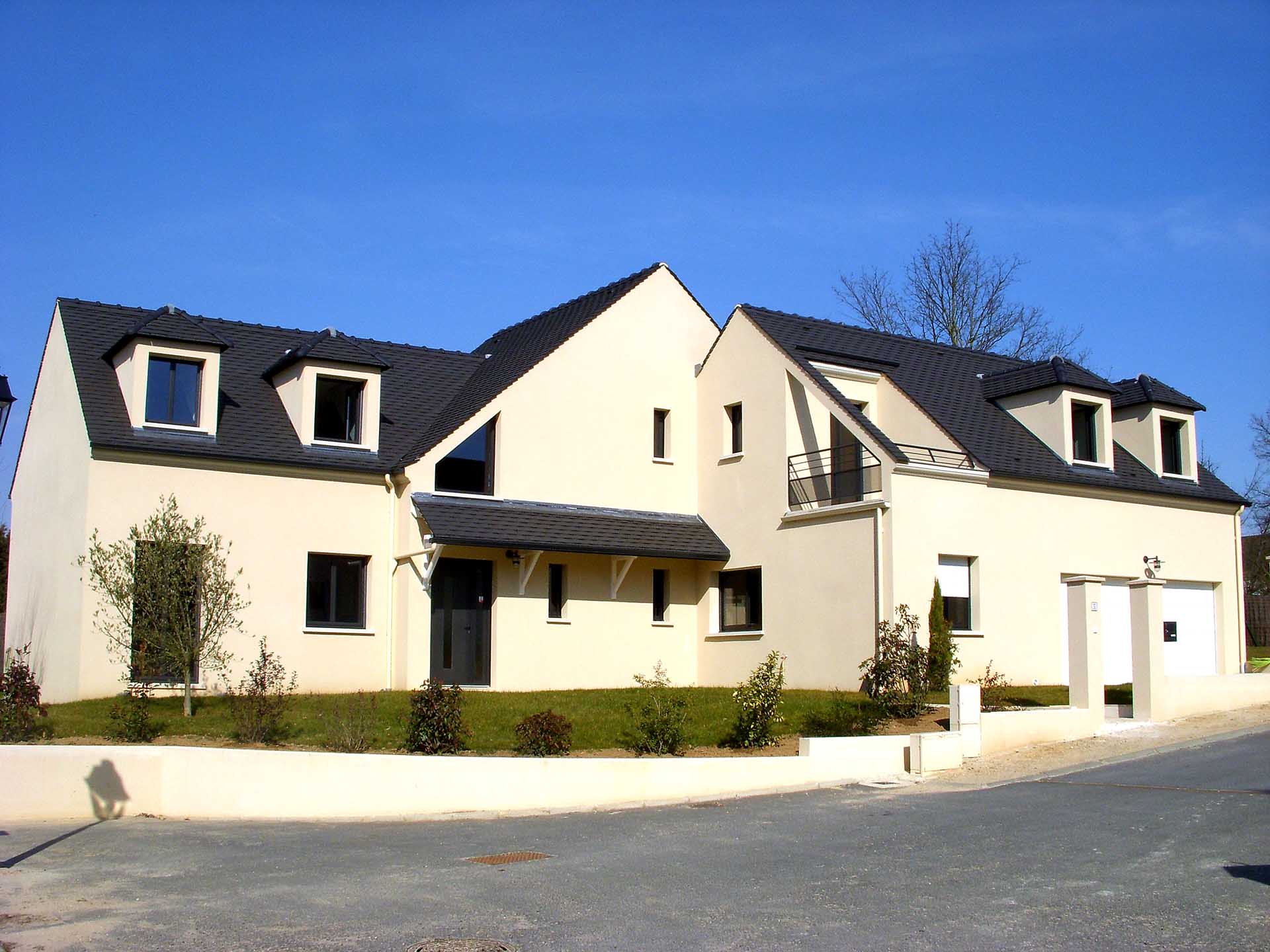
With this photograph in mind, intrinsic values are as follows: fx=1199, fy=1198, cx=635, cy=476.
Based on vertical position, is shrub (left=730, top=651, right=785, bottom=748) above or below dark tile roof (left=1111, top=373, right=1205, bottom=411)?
below

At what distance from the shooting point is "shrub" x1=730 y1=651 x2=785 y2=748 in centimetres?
1684

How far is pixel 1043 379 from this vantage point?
26.9 meters

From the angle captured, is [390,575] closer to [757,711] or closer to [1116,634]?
[757,711]

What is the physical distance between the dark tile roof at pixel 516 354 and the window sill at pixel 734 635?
23.2ft

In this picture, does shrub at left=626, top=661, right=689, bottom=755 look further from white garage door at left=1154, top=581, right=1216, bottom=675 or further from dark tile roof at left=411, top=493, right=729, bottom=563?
white garage door at left=1154, top=581, right=1216, bottom=675

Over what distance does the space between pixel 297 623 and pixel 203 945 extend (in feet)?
51.3

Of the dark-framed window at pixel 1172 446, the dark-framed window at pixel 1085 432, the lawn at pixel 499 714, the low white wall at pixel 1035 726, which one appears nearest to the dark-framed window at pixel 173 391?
the lawn at pixel 499 714

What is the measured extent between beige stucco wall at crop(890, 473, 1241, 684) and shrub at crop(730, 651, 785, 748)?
18.2 ft

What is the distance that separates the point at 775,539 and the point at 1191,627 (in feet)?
34.2

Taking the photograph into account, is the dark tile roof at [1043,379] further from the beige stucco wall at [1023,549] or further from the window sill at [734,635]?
the window sill at [734,635]

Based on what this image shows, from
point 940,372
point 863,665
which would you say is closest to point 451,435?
point 863,665

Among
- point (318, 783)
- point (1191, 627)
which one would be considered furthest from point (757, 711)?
point (1191, 627)

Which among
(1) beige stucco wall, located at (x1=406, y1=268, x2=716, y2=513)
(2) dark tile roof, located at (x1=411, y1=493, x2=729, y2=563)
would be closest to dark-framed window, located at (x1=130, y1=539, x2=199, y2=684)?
(2) dark tile roof, located at (x1=411, y1=493, x2=729, y2=563)

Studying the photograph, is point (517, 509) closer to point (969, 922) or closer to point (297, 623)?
point (297, 623)
